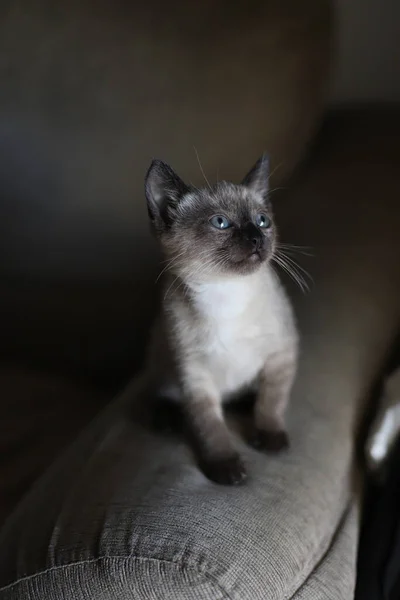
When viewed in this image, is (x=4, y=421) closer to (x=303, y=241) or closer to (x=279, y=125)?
(x=303, y=241)

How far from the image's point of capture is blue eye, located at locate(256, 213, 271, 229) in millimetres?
1005

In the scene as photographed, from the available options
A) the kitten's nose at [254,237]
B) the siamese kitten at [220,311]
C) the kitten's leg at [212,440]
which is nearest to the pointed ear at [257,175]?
the siamese kitten at [220,311]

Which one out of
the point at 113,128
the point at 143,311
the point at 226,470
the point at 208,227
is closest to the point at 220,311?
the point at 208,227

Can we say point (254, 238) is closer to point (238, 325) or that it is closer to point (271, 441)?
point (238, 325)

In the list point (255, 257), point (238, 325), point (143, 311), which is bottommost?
point (143, 311)

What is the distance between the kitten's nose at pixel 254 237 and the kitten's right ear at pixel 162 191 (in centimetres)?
12

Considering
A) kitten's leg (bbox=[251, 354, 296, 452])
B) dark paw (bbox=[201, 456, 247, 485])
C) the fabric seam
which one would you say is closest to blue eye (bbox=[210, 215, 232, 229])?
kitten's leg (bbox=[251, 354, 296, 452])

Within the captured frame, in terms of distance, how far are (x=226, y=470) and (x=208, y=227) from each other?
0.37 meters

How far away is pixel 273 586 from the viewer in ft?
2.43

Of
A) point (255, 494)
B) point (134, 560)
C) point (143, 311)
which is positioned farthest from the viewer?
point (143, 311)

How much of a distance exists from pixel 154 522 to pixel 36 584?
0.52ft

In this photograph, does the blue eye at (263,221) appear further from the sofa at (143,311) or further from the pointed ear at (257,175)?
the sofa at (143,311)

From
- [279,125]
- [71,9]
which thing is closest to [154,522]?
[279,125]

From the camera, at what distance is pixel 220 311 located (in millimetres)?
1019
